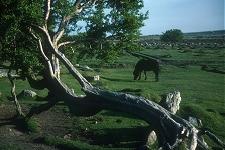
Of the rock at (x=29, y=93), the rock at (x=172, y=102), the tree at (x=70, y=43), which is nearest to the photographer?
the tree at (x=70, y=43)

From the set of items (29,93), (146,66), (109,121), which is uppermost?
(29,93)

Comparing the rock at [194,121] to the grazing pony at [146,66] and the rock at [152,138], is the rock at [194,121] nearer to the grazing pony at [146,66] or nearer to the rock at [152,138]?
the rock at [152,138]

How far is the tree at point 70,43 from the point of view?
24.9 metres

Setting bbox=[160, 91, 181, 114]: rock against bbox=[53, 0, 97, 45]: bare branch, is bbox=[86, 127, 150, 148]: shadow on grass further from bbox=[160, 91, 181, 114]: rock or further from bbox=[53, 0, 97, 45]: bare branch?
bbox=[53, 0, 97, 45]: bare branch

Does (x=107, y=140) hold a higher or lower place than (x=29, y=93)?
lower

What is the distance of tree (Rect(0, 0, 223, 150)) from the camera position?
24.9 metres

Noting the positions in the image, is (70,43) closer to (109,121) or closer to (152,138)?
(109,121)

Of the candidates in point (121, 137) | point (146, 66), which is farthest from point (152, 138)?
point (146, 66)

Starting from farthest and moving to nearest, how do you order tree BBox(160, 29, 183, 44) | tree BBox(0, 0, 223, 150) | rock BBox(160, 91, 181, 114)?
tree BBox(160, 29, 183, 44) < rock BBox(160, 91, 181, 114) < tree BBox(0, 0, 223, 150)

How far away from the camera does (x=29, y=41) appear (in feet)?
98.8

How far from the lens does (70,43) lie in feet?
112

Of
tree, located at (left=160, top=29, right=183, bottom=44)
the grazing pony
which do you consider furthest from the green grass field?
tree, located at (left=160, top=29, right=183, bottom=44)

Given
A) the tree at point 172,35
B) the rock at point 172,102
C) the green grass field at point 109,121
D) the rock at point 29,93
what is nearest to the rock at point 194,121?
the green grass field at point 109,121

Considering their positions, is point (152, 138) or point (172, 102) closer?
point (152, 138)
